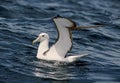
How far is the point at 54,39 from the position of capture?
797 inches

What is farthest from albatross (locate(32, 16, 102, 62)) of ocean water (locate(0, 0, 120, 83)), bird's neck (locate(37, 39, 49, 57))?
ocean water (locate(0, 0, 120, 83))

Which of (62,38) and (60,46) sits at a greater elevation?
(62,38)

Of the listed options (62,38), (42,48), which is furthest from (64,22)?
(42,48)

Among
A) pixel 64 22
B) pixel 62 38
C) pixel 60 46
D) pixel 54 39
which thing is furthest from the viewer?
pixel 54 39

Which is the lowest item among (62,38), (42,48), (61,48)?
(42,48)

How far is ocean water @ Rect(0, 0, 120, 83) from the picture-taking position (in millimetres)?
15703

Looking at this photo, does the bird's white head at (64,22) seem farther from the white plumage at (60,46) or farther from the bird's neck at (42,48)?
the bird's neck at (42,48)

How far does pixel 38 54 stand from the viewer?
690 inches

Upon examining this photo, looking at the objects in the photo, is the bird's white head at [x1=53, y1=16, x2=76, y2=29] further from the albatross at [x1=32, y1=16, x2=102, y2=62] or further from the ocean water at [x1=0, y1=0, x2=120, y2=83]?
the ocean water at [x1=0, y1=0, x2=120, y2=83]

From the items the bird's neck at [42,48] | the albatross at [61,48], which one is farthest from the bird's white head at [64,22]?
the bird's neck at [42,48]

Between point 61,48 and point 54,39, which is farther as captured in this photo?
point 54,39

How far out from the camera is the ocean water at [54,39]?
15.7 m

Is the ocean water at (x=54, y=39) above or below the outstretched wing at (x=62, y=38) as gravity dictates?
below

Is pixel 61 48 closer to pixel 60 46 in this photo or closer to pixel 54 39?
pixel 60 46
